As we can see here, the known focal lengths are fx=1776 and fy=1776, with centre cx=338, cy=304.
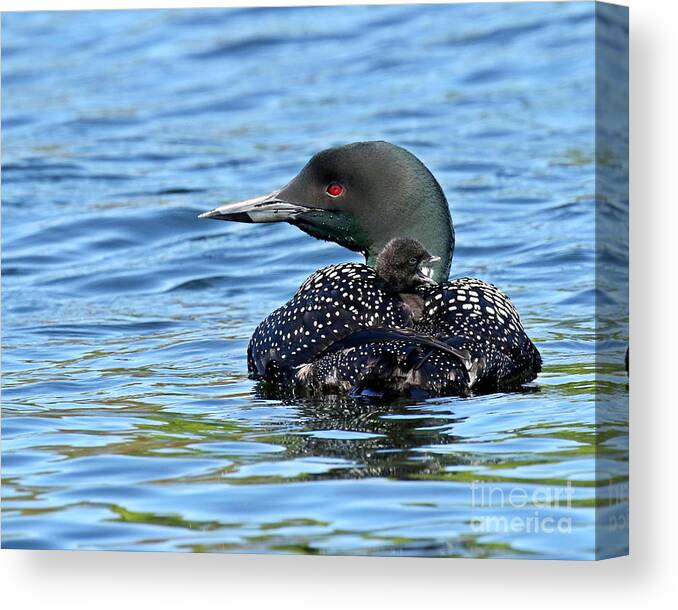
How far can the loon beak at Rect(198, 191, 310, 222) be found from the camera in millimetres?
6625

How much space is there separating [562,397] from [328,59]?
159 inches

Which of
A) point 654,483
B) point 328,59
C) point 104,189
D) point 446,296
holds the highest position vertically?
point 328,59

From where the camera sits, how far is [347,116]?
9938mm

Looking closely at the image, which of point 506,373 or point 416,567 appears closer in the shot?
point 416,567

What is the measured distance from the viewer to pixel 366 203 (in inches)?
262

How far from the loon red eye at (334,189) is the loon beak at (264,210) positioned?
0.11 meters

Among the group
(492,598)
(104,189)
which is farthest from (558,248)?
(492,598)

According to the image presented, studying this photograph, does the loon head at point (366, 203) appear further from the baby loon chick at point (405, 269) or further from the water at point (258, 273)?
the water at point (258, 273)

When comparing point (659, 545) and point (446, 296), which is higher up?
point (446, 296)

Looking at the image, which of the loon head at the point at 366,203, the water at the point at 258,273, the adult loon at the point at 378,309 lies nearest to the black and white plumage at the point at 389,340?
the adult loon at the point at 378,309

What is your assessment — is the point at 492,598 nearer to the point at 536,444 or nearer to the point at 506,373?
the point at 536,444

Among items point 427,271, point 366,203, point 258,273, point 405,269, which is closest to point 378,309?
point 405,269

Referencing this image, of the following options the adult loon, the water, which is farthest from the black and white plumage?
the water

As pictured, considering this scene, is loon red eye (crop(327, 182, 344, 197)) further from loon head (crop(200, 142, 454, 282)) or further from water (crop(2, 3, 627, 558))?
water (crop(2, 3, 627, 558))
